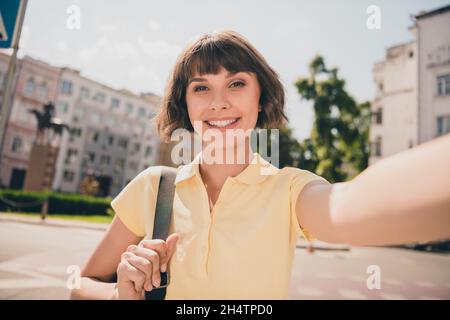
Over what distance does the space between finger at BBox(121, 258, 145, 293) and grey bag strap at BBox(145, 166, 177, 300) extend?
11cm

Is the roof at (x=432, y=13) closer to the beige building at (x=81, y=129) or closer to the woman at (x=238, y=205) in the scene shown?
the woman at (x=238, y=205)

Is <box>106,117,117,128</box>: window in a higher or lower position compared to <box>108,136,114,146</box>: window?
higher

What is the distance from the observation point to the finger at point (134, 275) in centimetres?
91

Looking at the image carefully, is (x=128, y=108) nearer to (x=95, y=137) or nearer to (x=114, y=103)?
(x=114, y=103)

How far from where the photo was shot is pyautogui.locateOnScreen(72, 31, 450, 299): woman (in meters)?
0.53

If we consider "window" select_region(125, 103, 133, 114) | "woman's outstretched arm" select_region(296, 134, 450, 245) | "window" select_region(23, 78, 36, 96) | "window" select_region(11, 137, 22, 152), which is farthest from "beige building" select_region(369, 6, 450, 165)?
"window" select_region(11, 137, 22, 152)

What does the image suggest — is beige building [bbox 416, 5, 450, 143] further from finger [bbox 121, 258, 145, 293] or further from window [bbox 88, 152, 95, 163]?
window [bbox 88, 152, 95, 163]

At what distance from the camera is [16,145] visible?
1316 inches

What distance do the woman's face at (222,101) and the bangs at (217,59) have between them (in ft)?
0.08

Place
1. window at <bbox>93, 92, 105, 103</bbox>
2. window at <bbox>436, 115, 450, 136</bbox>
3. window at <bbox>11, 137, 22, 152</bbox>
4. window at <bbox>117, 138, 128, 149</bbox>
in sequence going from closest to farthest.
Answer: window at <bbox>436, 115, 450, 136</bbox> → window at <bbox>11, 137, 22, 152</bbox> → window at <bbox>93, 92, 105, 103</bbox> → window at <bbox>117, 138, 128, 149</bbox>

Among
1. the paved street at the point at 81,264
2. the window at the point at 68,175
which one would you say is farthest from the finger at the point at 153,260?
the window at the point at 68,175

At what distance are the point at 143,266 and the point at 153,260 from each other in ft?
0.11
